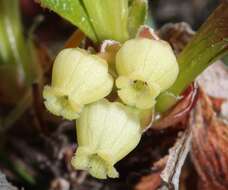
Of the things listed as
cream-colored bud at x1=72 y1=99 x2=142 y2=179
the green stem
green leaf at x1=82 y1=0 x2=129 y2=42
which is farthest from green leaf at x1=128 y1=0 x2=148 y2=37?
cream-colored bud at x1=72 y1=99 x2=142 y2=179

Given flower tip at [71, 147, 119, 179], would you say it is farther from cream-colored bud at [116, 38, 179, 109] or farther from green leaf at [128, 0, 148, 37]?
green leaf at [128, 0, 148, 37]

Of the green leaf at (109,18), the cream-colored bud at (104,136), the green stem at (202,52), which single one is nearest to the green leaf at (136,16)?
the green leaf at (109,18)

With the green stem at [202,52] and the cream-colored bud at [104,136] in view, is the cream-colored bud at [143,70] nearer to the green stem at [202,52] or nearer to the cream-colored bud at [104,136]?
the cream-colored bud at [104,136]

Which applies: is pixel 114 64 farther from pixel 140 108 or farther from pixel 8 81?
pixel 8 81

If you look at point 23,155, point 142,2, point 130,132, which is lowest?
point 23,155

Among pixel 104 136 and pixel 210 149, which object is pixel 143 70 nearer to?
pixel 104 136

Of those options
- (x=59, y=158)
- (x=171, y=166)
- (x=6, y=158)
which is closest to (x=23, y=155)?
(x=6, y=158)
